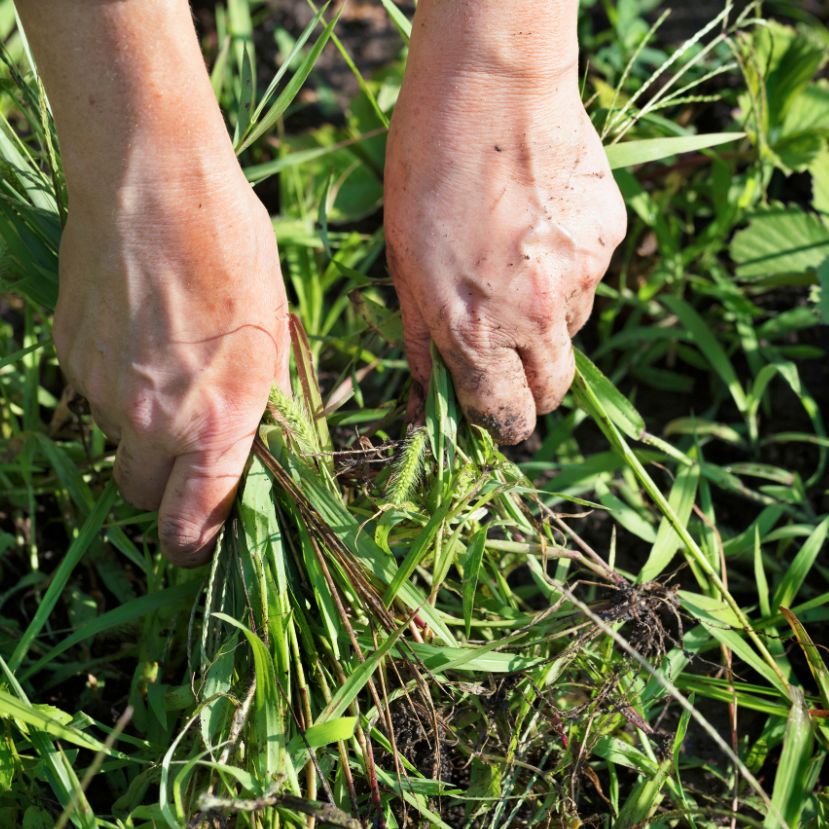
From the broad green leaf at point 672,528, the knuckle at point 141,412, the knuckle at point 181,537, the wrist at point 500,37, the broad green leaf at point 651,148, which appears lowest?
the broad green leaf at point 672,528

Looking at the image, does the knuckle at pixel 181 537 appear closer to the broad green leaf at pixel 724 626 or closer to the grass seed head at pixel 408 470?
the grass seed head at pixel 408 470

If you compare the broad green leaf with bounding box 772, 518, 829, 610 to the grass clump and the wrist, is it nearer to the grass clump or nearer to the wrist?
the grass clump

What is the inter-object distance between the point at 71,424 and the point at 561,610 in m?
0.99

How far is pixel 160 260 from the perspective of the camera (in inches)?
41.6

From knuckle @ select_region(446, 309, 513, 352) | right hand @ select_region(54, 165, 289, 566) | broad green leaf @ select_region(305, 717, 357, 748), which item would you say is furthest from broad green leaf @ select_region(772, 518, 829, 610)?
right hand @ select_region(54, 165, 289, 566)

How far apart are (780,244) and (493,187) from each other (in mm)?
929

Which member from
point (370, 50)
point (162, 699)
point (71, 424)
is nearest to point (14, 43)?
point (370, 50)

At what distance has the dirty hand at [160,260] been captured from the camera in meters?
0.99

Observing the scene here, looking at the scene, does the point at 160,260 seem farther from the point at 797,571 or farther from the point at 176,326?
the point at 797,571

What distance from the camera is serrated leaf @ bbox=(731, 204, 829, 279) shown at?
5.98 ft

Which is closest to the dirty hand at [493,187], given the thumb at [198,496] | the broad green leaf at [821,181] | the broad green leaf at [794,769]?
the thumb at [198,496]

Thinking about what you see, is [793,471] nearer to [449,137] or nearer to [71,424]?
[449,137]

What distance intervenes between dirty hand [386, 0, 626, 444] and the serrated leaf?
71cm

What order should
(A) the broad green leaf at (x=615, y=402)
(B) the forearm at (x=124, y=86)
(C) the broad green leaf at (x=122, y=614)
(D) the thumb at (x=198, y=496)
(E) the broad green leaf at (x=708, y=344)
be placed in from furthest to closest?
(E) the broad green leaf at (x=708, y=344) < (A) the broad green leaf at (x=615, y=402) < (C) the broad green leaf at (x=122, y=614) < (D) the thumb at (x=198, y=496) < (B) the forearm at (x=124, y=86)
